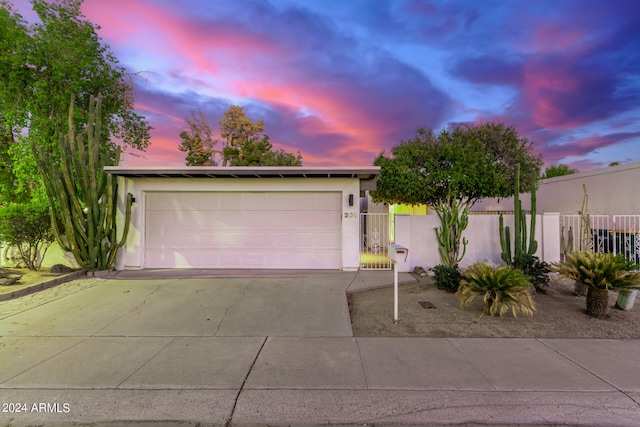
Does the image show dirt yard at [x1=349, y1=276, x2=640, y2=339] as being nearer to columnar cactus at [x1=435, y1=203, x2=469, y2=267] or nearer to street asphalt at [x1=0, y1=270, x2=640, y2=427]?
street asphalt at [x1=0, y1=270, x2=640, y2=427]

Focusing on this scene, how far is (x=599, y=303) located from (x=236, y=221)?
8.55m

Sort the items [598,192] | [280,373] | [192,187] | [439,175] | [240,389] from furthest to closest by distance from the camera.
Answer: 1. [598,192]
2. [439,175]
3. [192,187]
4. [280,373]
5. [240,389]

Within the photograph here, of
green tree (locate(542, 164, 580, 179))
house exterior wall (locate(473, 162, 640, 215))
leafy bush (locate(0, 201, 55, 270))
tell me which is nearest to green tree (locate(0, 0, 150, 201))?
leafy bush (locate(0, 201, 55, 270))

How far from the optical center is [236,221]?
9430mm

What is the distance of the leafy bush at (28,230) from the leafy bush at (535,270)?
12491mm

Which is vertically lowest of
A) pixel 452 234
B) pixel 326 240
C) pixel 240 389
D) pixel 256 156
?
pixel 240 389

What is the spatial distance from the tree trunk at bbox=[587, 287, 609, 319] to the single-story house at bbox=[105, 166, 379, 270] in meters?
5.62

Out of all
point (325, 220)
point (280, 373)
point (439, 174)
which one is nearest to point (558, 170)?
point (439, 174)

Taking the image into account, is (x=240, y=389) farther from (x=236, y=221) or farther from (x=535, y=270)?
(x=535, y=270)

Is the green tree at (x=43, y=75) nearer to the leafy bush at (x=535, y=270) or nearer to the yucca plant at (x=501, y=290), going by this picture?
the yucca plant at (x=501, y=290)

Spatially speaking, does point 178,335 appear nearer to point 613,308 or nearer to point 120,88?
point 613,308

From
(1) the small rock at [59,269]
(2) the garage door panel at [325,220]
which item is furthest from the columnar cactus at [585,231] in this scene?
(1) the small rock at [59,269]

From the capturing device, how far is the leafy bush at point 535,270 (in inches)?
273

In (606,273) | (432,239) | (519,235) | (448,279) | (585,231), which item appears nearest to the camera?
(606,273)
